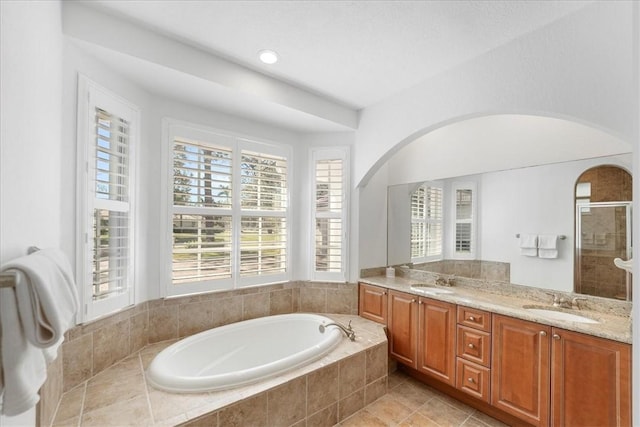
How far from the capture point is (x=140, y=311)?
7.60 feet

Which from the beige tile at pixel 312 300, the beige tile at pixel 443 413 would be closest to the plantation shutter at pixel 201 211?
the beige tile at pixel 312 300

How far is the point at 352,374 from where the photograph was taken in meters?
2.28

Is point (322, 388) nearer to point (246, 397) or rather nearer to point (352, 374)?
point (352, 374)

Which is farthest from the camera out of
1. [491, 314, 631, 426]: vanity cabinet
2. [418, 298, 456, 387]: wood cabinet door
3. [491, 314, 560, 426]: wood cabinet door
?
[418, 298, 456, 387]: wood cabinet door

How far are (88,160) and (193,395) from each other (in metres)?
1.65

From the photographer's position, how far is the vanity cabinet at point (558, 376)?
161cm

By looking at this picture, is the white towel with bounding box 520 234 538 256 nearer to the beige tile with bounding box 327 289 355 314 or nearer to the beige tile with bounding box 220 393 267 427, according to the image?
the beige tile with bounding box 327 289 355 314

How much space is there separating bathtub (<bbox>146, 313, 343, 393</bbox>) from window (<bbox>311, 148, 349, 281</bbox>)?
553 mm

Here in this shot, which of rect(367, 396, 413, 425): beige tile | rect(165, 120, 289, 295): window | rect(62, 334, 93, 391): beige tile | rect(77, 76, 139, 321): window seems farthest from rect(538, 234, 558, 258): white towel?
rect(62, 334, 93, 391): beige tile

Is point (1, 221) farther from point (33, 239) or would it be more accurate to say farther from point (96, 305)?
point (96, 305)

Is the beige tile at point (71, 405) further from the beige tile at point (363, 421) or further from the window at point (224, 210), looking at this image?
the beige tile at point (363, 421)

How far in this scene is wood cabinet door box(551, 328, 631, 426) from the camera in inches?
62.4

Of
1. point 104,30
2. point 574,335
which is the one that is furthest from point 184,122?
point 574,335

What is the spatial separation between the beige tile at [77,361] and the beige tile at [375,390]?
6.73 feet
